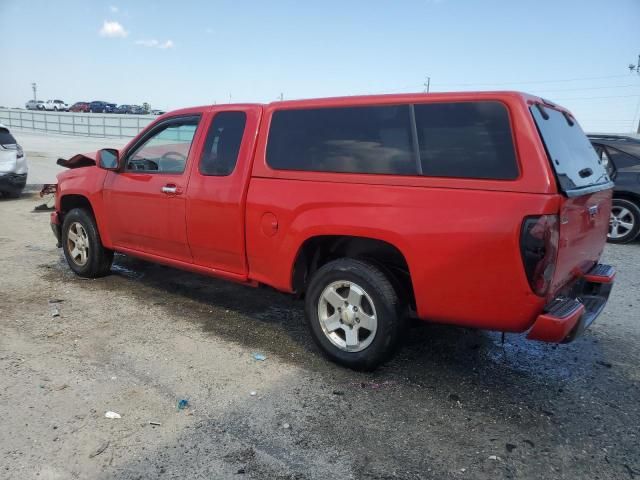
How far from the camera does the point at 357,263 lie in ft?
11.1

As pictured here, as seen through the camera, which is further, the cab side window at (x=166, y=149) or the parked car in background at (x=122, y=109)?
the parked car in background at (x=122, y=109)

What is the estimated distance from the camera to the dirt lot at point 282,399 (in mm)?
2525

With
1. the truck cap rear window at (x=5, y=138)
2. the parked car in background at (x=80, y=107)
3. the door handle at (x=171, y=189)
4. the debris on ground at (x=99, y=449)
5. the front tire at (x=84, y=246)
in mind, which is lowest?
the debris on ground at (x=99, y=449)

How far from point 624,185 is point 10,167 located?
11938mm

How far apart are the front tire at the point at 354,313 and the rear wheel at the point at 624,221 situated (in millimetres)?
6185

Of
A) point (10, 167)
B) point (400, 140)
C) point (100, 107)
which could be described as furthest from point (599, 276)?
point (100, 107)

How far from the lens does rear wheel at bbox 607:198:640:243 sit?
778cm

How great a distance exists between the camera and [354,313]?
341 centimetres

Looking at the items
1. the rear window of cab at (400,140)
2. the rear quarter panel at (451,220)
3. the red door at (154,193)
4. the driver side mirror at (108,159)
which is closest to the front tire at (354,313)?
the rear quarter panel at (451,220)

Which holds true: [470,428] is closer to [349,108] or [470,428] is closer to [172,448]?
[172,448]

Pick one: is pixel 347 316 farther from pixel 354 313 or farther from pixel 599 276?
pixel 599 276

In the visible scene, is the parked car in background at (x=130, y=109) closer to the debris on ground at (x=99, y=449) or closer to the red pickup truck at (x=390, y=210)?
the red pickup truck at (x=390, y=210)

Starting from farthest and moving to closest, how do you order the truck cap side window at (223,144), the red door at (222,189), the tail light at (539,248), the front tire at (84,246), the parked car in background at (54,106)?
the parked car in background at (54,106), the front tire at (84,246), the truck cap side window at (223,144), the red door at (222,189), the tail light at (539,248)

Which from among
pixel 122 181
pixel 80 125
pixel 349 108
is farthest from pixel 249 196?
pixel 80 125
